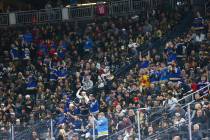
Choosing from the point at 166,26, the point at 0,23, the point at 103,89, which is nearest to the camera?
the point at 103,89

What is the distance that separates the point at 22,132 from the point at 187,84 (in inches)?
224

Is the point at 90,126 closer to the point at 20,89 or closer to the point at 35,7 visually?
the point at 20,89

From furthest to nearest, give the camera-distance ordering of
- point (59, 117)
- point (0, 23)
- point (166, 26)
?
1. point (0, 23)
2. point (166, 26)
3. point (59, 117)

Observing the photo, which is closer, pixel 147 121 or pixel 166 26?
pixel 147 121

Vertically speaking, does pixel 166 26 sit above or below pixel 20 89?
above

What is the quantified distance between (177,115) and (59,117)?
4.84 meters

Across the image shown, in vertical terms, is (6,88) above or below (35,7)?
below

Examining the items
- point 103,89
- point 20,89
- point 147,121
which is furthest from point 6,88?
point 147,121

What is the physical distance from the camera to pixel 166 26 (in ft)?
114

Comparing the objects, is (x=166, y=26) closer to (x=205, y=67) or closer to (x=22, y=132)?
(x=205, y=67)

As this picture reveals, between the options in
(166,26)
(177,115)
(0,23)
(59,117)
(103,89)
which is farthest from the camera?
(0,23)

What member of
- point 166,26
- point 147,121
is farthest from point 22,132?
point 166,26

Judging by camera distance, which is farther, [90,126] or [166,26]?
[166,26]

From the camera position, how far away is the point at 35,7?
40.4 m
